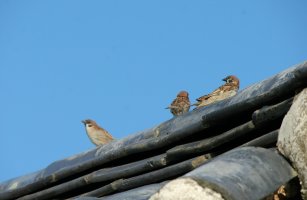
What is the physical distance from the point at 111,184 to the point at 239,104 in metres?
1.04

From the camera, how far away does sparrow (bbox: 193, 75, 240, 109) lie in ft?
29.5

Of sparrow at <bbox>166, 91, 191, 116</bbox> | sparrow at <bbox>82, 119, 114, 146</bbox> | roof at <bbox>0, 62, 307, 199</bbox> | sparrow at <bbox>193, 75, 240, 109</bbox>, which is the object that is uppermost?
sparrow at <bbox>82, 119, 114, 146</bbox>

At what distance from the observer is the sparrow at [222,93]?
8.98 m

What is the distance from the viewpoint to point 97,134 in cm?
1305

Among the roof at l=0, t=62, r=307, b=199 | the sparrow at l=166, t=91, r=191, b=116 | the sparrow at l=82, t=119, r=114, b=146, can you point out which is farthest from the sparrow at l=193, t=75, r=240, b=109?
the roof at l=0, t=62, r=307, b=199

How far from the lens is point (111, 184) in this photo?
13.8 feet

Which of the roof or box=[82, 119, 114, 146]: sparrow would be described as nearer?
the roof

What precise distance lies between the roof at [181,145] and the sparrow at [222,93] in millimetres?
3765

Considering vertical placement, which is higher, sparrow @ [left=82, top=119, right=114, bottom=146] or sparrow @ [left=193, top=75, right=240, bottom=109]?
sparrow @ [left=82, top=119, right=114, bottom=146]

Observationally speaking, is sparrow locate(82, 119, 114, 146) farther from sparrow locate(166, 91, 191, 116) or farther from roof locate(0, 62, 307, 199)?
roof locate(0, 62, 307, 199)

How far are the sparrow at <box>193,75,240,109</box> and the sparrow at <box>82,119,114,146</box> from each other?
293cm

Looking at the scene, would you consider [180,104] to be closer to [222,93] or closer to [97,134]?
[222,93]

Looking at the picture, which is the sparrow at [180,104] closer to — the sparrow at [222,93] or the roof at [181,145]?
the sparrow at [222,93]

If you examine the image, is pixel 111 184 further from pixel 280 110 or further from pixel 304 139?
pixel 304 139
